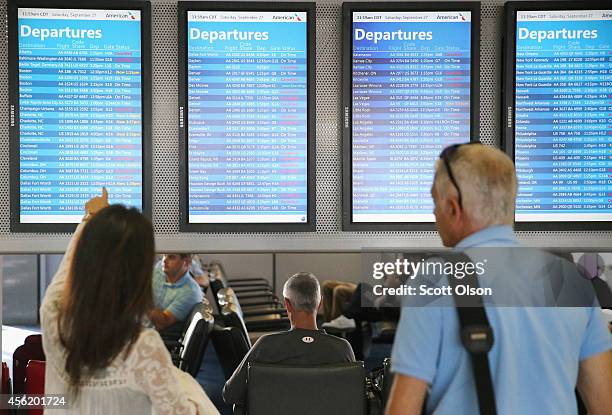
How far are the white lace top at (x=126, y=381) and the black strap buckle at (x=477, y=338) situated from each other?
27.4 inches

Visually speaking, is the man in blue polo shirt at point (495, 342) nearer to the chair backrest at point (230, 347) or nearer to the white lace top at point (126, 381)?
the white lace top at point (126, 381)

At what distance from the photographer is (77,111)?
93.3 inches

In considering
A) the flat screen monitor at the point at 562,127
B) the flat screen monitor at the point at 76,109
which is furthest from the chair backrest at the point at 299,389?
the flat screen monitor at the point at 562,127

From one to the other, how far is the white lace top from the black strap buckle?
2.28 ft

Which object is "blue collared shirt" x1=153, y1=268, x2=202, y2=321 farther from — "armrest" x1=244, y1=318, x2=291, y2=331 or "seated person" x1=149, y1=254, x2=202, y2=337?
"armrest" x1=244, y1=318, x2=291, y2=331

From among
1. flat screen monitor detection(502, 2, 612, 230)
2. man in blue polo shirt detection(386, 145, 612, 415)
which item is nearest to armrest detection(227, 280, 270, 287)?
flat screen monitor detection(502, 2, 612, 230)

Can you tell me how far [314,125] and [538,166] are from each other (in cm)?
85

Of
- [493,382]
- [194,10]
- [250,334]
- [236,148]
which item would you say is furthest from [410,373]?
[250,334]

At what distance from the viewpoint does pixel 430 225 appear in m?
2.39

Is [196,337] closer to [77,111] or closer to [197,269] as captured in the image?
[197,269]

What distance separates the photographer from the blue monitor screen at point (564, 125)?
2.38 m

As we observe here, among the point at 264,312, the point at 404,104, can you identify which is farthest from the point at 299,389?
the point at 404,104

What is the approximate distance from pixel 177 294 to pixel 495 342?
1786 millimetres

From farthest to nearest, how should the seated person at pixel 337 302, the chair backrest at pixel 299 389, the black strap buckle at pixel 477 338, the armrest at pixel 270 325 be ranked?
the armrest at pixel 270 325
the seated person at pixel 337 302
the chair backrest at pixel 299 389
the black strap buckle at pixel 477 338
